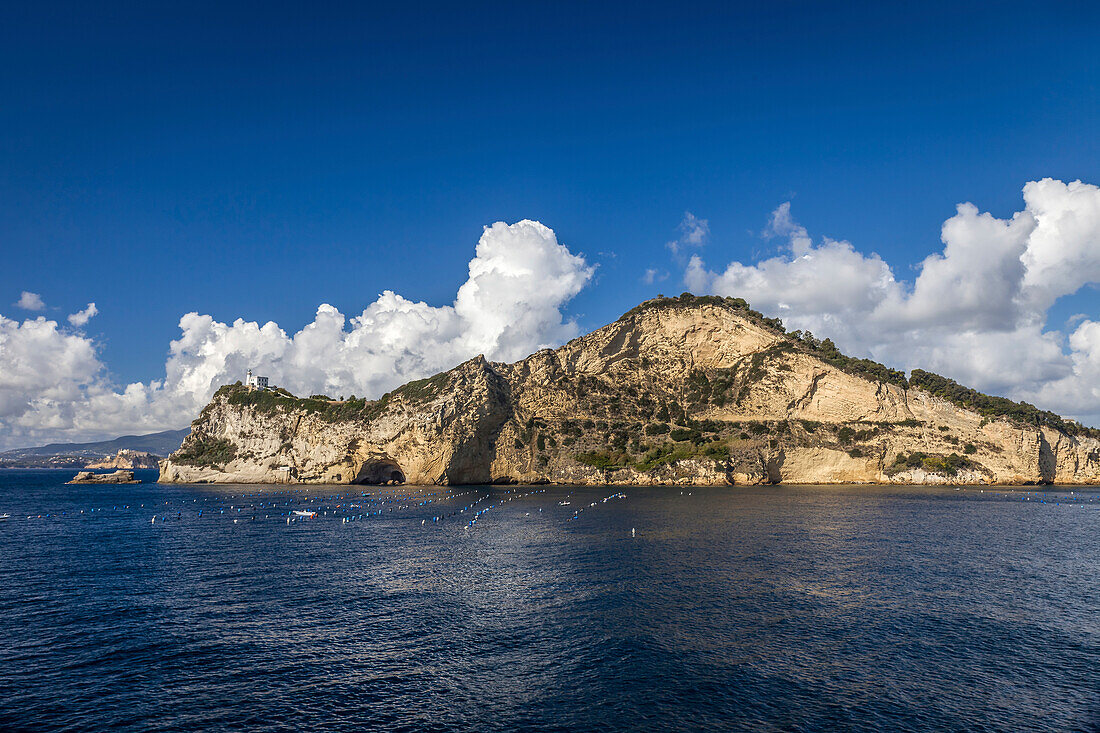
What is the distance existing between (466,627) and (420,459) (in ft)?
423

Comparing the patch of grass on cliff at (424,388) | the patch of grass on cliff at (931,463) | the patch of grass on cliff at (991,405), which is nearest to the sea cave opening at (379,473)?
the patch of grass on cliff at (424,388)

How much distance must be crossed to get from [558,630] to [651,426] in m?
142

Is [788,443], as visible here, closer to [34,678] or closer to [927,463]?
[927,463]

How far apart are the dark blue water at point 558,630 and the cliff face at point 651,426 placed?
83073 millimetres

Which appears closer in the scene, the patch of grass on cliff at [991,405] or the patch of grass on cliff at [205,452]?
the patch of grass on cliff at [991,405]

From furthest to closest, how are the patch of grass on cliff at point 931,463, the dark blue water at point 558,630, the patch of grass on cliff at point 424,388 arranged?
the patch of grass on cliff at point 424,388
the patch of grass on cliff at point 931,463
the dark blue water at point 558,630

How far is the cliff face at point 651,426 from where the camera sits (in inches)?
5994

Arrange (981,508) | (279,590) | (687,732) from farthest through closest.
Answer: (981,508), (279,590), (687,732)

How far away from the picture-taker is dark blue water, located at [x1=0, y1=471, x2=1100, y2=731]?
25.3 metres

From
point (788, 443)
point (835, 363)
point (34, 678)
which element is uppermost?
point (835, 363)

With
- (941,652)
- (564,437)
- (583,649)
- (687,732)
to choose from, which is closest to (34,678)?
(583,649)

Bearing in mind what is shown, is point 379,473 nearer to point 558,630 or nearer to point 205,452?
point 205,452

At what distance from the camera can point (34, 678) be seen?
93.9 ft

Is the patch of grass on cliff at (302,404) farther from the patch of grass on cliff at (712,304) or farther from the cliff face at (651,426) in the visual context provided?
the patch of grass on cliff at (712,304)
